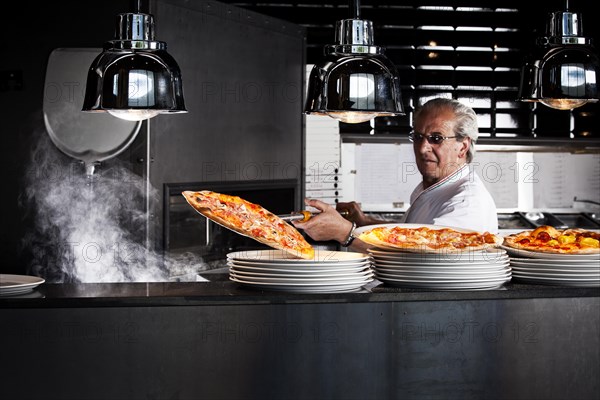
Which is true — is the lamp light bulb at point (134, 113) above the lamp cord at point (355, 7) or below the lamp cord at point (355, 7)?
below

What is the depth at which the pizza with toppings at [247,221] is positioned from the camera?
8.50 feet

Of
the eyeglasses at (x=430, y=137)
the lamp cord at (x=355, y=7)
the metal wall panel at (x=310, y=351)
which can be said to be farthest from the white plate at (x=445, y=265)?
the eyeglasses at (x=430, y=137)

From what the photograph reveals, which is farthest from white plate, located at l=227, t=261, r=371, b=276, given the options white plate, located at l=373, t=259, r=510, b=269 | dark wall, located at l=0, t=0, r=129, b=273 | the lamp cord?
dark wall, located at l=0, t=0, r=129, b=273

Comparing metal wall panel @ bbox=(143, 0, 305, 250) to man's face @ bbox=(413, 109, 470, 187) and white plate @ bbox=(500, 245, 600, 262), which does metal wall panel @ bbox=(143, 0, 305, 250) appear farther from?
white plate @ bbox=(500, 245, 600, 262)

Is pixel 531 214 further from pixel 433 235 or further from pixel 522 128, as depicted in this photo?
pixel 433 235

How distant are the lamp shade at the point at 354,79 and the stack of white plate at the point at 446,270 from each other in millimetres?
466

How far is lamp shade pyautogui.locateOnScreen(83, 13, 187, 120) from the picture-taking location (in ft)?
7.73

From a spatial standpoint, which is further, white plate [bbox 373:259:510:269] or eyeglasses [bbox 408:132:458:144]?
eyeglasses [bbox 408:132:458:144]

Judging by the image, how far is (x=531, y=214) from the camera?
595 cm

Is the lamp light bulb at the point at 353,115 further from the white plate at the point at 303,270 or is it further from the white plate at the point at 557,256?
the white plate at the point at 557,256

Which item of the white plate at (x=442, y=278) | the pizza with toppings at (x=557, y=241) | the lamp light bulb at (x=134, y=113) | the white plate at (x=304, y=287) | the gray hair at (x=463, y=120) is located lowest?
the white plate at (x=304, y=287)

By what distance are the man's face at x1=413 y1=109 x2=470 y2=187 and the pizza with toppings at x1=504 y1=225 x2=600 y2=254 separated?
1.29m

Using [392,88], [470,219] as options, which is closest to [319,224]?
[470,219]

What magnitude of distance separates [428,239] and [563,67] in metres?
0.69
